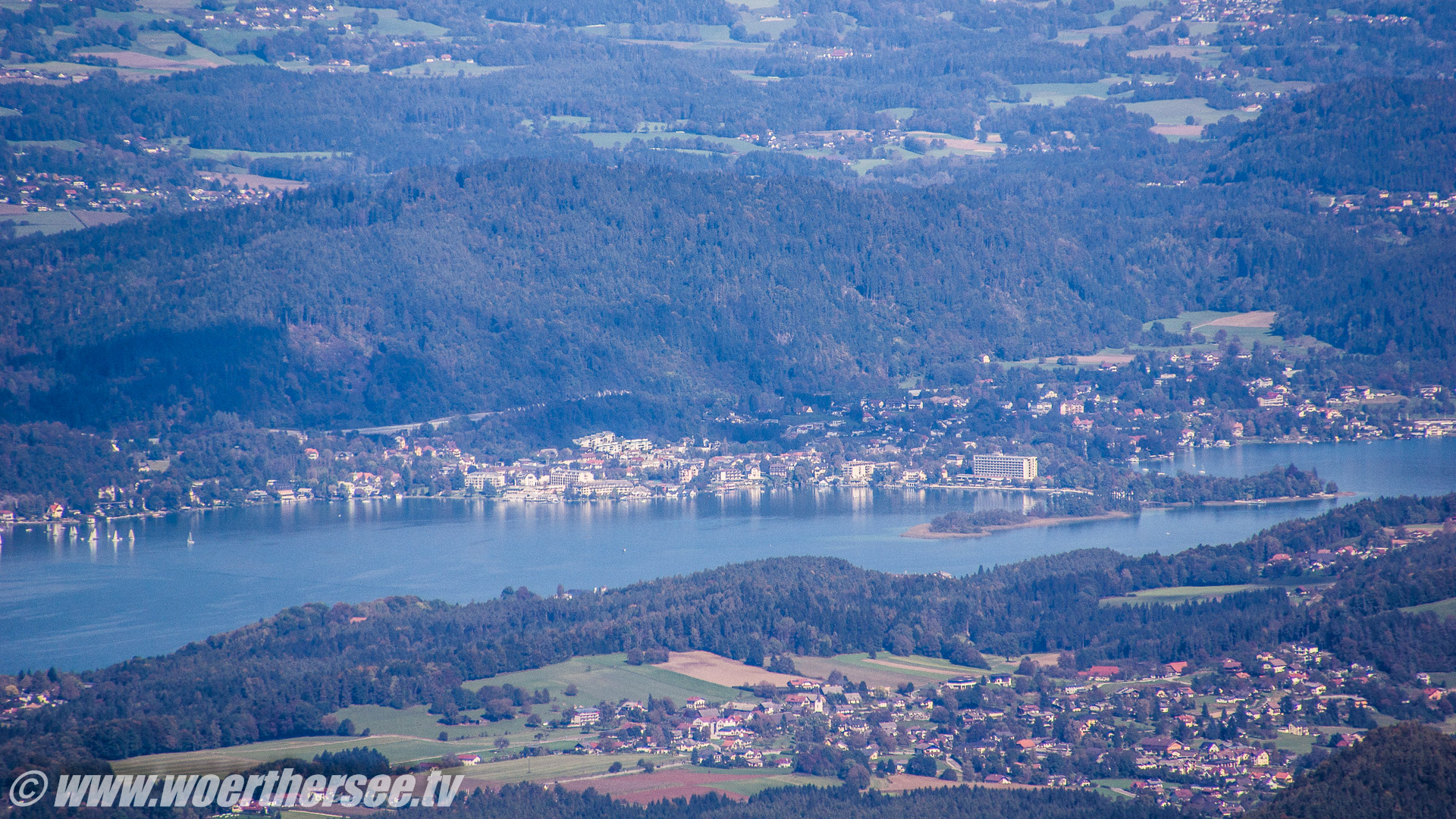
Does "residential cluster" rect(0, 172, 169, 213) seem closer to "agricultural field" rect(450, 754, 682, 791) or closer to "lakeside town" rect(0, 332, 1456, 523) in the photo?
"lakeside town" rect(0, 332, 1456, 523)

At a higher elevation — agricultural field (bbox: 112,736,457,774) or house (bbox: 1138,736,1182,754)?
agricultural field (bbox: 112,736,457,774)

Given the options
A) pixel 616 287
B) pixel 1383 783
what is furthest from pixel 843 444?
pixel 1383 783

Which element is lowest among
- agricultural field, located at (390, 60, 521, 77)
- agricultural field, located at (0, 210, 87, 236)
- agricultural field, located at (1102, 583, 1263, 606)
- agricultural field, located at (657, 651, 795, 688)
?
agricultural field, located at (1102, 583, 1263, 606)

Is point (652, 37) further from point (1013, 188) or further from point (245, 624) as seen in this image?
point (245, 624)

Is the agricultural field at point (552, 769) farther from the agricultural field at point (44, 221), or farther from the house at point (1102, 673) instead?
the agricultural field at point (44, 221)

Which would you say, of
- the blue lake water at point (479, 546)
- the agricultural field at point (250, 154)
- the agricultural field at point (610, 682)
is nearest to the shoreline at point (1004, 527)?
the blue lake water at point (479, 546)

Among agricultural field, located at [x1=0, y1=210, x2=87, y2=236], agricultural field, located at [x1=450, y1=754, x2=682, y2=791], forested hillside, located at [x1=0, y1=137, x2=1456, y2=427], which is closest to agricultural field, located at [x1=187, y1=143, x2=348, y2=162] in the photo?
forested hillside, located at [x1=0, y1=137, x2=1456, y2=427]

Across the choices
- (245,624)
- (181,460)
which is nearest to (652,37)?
(181,460)
